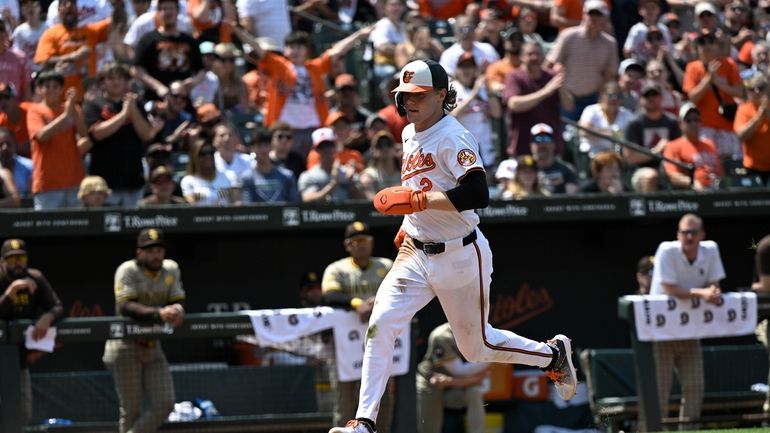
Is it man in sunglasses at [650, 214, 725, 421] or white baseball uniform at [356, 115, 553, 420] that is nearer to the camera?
white baseball uniform at [356, 115, 553, 420]

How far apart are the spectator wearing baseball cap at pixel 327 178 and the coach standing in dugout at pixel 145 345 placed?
5.81ft

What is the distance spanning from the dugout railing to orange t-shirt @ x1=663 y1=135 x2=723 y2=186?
3.70m

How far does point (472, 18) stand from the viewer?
1362 cm

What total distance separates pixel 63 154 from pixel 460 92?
12.2ft

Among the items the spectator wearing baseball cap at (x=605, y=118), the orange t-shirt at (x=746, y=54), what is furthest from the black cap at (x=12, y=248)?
the orange t-shirt at (x=746, y=54)

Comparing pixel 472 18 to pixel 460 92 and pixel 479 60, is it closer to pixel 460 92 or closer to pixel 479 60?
pixel 479 60

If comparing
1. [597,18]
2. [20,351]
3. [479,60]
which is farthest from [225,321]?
[597,18]

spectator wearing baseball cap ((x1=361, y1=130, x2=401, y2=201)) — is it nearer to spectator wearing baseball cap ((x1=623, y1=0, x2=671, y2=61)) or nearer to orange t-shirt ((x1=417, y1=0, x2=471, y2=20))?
orange t-shirt ((x1=417, y1=0, x2=471, y2=20))

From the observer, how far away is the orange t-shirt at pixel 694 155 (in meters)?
11.5

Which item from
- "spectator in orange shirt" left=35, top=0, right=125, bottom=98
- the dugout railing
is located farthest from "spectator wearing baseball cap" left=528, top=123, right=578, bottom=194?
"spectator in orange shirt" left=35, top=0, right=125, bottom=98

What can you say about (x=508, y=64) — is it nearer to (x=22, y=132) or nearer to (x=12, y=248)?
(x=22, y=132)

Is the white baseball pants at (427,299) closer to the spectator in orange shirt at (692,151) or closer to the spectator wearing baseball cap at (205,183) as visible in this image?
the spectator wearing baseball cap at (205,183)

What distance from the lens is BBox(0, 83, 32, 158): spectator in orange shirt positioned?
1067 cm

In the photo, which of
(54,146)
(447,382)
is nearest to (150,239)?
(54,146)
